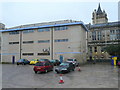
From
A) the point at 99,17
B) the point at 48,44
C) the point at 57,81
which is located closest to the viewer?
the point at 57,81

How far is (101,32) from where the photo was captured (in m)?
61.1

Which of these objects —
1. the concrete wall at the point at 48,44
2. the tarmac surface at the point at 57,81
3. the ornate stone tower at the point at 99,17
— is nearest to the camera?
the tarmac surface at the point at 57,81

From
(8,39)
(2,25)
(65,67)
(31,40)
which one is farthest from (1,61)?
(65,67)

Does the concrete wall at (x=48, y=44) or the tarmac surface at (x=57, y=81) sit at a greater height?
the concrete wall at (x=48, y=44)

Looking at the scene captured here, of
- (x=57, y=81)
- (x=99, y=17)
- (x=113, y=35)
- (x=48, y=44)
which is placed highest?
(x=99, y=17)

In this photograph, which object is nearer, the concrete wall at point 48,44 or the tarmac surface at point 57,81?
the tarmac surface at point 57,81

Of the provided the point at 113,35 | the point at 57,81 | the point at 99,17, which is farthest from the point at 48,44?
the point at 99,17

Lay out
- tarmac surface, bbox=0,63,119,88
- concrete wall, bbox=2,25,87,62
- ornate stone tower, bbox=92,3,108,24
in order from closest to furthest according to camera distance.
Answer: tarmac surface, bbox=0,63,119,88 < concrete wall, bbox=2,25,87,62 < ornate stone tower, bbox=92,3,108,24

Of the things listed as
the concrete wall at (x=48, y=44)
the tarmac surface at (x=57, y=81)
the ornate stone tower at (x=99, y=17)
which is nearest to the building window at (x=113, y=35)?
the ornate stone tower at (x=99, y=17)

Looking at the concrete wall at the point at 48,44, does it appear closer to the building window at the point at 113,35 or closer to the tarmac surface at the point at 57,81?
the tarmac surface at the point at 57,81

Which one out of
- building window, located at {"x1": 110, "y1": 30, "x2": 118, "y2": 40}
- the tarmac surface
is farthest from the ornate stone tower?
the tarmac surface

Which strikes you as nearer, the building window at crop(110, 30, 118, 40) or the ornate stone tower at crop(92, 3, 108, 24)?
the building window at crop(110, 30, 118, 40)

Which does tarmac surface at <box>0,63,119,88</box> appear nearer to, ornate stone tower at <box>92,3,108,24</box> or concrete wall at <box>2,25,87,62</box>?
concrete wall at <box>2,25,87,62</box>

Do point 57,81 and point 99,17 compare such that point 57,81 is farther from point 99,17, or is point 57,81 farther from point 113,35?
A: point 99,17
